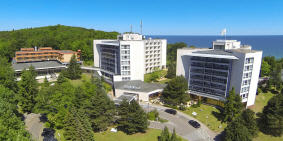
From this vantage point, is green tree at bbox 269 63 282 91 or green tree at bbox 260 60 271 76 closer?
green tree at bbox 269 63 282 91

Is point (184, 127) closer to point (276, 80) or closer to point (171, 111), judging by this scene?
point (171, 111)

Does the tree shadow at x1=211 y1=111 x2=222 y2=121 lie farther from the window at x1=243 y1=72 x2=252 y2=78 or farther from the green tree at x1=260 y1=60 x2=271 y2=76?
the green tree at x1=260 y1=60 x2=271 y2=76

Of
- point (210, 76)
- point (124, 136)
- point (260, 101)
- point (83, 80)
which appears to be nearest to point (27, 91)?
point (124, 136)

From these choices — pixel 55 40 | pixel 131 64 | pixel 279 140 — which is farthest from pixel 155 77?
pixel 55 40

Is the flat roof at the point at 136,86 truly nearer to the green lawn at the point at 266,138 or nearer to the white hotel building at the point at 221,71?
the white hotel building at the point at 221,71

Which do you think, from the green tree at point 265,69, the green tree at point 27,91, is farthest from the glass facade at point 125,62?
the green tree at point 265,69

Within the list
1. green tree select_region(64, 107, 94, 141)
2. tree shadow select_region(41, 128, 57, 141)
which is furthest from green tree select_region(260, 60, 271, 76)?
tree shadow select_region(41, 128, 57, 141)
